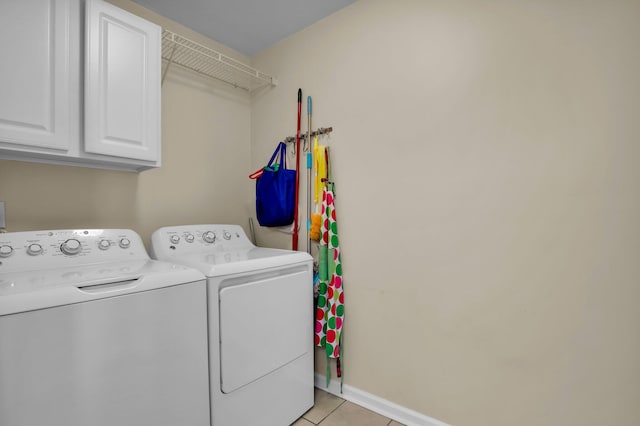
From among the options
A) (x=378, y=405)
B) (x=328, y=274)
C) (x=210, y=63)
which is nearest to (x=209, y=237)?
(x=328, y=274)

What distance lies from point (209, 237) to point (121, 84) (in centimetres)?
96

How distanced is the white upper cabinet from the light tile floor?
1.67m

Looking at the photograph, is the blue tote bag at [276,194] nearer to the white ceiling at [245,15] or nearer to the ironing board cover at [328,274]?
the ironing board cover at [328,274]

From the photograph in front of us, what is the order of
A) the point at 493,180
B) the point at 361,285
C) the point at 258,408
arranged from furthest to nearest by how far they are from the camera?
1. the point at 361,285
2. the point at 258,408
3. the point at 493,180

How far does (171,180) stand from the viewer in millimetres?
2053

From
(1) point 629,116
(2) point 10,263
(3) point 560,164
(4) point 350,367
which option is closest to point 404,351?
(4) point 350,367

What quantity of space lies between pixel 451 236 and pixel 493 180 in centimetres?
33

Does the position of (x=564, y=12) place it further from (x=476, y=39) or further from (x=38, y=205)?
(x=38, y=205)

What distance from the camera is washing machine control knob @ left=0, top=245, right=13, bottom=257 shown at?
123cm

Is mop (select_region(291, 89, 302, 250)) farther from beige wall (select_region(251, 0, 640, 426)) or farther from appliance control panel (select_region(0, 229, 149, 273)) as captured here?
appliance control panel (select_region(0, 229, 149, 273))

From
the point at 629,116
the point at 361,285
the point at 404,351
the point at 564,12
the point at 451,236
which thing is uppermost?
the point at 564,12

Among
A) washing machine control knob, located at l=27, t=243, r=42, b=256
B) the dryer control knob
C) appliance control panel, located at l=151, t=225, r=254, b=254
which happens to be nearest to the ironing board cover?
appliance control panel, located at l=151, t=225, r=254, b=254

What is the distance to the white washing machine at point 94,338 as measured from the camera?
0.87m

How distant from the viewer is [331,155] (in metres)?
1.95
